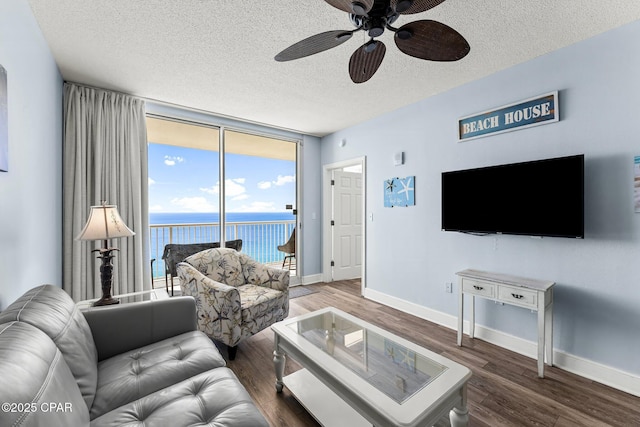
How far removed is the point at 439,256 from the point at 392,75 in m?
1.97

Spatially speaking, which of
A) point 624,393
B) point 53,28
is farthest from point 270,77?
point 624,393

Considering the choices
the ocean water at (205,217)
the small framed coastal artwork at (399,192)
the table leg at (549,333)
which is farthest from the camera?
the ocean water at (205,217)

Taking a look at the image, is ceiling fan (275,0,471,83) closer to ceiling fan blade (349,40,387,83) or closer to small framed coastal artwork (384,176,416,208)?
ceiling fan blade (349,40,387,83)

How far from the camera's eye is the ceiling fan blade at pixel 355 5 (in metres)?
1.18

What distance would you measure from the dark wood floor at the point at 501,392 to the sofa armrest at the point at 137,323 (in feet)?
2.29

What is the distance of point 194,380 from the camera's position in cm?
132

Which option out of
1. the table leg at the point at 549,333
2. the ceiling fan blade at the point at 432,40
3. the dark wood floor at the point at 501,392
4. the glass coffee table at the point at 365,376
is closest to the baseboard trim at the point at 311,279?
the dark wood floor at the point at 501,392

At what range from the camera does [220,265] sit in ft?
9.65

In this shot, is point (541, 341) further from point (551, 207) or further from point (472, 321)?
point (551, 207)

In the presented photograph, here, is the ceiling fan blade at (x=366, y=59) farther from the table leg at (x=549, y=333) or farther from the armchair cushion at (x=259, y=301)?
the table leg at (x=549, y=333)

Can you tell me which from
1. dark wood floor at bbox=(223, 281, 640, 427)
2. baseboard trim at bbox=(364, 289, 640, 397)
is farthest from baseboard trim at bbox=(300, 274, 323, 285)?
dark wood floor at bbox=(223, 281, 640, 427)

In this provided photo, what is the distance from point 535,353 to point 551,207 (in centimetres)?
126

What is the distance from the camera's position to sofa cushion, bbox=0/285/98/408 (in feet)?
3.50

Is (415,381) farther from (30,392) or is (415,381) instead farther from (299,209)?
(299,209)
